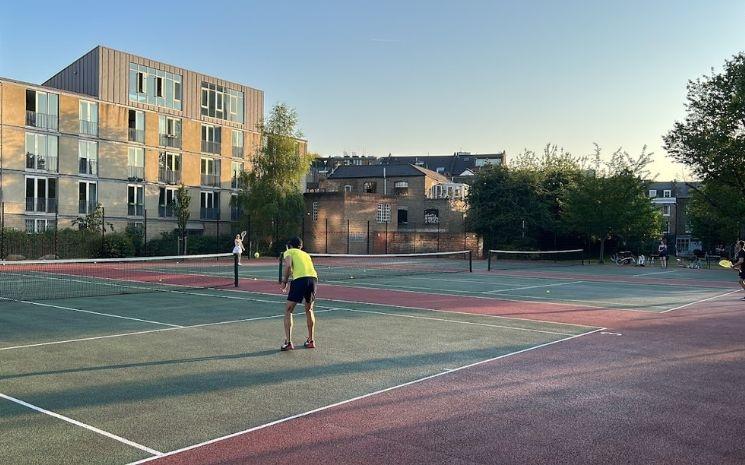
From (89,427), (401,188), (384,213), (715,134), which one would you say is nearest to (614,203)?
(715,134)

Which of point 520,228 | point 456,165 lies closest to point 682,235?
point 456,165

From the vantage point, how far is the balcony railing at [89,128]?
4253 cm

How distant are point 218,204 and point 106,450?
47904mm

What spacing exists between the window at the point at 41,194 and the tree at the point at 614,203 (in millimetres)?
36226

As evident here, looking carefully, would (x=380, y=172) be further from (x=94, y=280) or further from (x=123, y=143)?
(x=94, y=280)

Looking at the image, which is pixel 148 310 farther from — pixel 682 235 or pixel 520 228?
pixel 682 235

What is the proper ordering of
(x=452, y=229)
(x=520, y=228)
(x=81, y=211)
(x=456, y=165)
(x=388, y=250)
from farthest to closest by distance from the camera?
(x=456, y=165) < (x=452, y=229) < (x=388, y=250) < (x=520, y=228) < (x=81, y=211)

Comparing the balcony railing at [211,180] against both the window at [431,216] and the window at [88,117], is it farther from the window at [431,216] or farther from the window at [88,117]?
the window at [431,216]

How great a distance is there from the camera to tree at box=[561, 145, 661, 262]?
42.9 metres

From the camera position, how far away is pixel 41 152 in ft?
134

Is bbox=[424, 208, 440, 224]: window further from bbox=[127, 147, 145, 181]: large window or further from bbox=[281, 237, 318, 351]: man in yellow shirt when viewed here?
bbox=[281, 237, 318, 351]: man in yellow shirt

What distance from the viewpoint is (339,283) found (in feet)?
75.5

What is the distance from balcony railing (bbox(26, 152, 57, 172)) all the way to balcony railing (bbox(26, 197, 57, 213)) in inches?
80.1

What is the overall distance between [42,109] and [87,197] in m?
6.49
